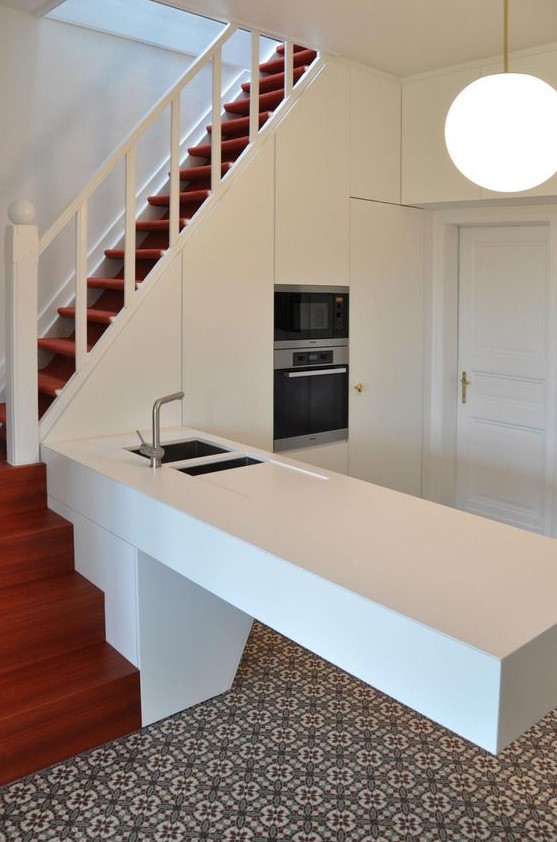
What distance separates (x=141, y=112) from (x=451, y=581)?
3.39 meters

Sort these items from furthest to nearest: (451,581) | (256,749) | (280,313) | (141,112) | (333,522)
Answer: (141,112), (280,313), (256,749), (333,522), (451,581)

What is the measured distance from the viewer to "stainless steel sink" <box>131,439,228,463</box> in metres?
3.30

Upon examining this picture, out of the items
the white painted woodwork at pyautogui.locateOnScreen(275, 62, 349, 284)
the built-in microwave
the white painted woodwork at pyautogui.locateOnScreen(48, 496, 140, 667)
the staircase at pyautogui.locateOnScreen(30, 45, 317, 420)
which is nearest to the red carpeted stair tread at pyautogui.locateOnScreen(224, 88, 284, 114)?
the staircase at pyautogui.locateOnScreen(30, 45, 317, 420)

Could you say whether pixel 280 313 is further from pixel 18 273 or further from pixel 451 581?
pixel 451 581

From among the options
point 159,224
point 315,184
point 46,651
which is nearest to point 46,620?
point 46,651

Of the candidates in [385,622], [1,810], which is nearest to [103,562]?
[1,810]

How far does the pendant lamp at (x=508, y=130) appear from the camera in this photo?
1.90 metres

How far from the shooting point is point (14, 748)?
8.15 ft

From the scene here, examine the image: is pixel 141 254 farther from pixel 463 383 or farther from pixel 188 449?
pixel 463 383

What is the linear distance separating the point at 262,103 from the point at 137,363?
1710mm

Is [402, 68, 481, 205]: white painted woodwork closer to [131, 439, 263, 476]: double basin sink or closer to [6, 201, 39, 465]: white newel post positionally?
[131, 439, 263, 476]: double basin sink

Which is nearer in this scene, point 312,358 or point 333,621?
point 333,621

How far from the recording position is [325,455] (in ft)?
13.9

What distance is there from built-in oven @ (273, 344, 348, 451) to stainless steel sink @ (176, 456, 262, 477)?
93 centimetres
